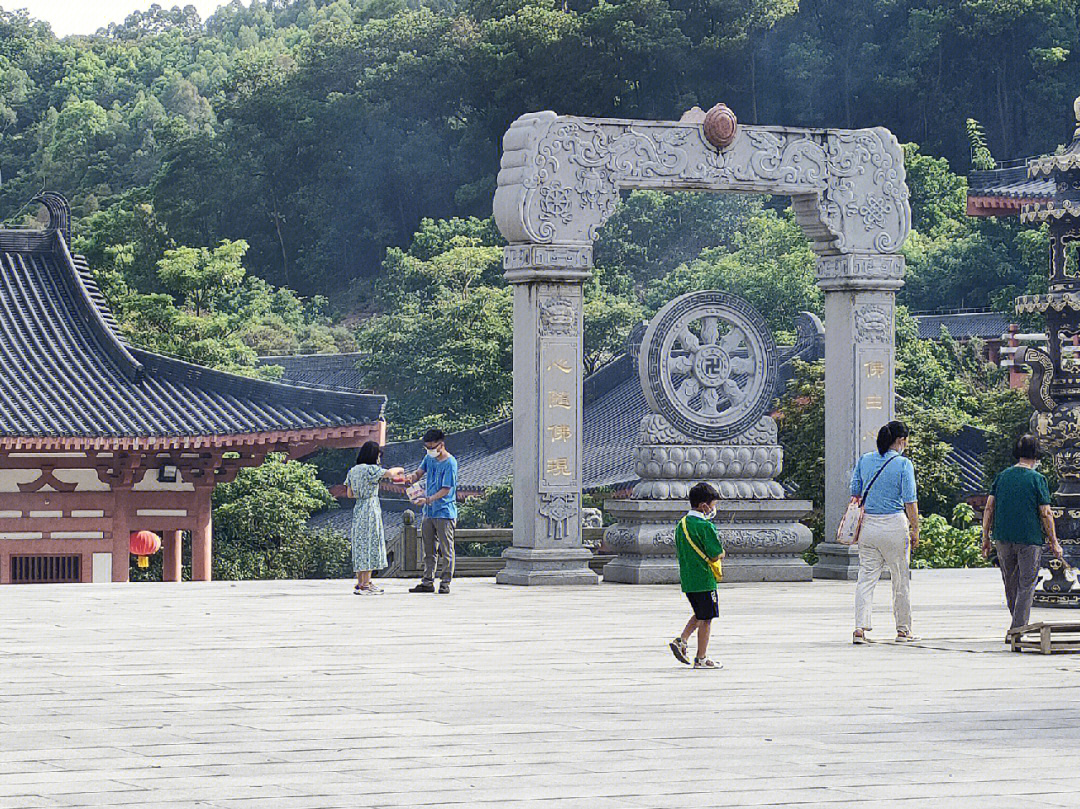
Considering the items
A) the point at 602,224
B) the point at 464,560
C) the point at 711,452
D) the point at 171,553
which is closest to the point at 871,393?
the point at 711,452

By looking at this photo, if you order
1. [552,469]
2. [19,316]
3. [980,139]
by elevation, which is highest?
[980,139]

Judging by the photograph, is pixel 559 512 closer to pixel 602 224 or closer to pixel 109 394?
pixel 602 224

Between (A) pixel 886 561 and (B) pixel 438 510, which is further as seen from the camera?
(B) pixel 438 510

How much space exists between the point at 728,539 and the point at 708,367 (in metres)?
1.82

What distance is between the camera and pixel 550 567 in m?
19.6

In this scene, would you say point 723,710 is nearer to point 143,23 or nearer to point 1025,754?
point 1025,754

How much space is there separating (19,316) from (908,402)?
1555 cm

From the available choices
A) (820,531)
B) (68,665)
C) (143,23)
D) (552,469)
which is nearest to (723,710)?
(68,665)

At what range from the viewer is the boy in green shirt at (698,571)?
11938 millimetres

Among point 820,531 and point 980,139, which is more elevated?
point 980,139

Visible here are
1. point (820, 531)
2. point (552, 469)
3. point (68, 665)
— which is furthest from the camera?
point (820, 531)

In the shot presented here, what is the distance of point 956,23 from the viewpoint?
79.4m

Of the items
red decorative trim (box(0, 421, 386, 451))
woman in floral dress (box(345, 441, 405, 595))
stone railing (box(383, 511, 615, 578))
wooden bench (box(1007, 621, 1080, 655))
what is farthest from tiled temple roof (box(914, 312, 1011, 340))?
wooden bench (box(1007, 621, 1080, 655))

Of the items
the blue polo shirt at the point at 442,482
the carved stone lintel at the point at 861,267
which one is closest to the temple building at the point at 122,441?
the carved stone lintel at the point at 861,267
